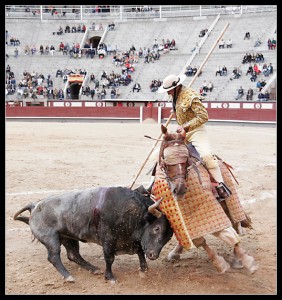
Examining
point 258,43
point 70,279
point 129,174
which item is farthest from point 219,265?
point 258,43

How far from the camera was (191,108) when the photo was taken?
3.70 metres

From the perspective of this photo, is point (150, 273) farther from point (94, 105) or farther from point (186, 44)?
point (186, 44)

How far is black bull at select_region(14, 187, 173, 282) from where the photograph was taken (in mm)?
3398

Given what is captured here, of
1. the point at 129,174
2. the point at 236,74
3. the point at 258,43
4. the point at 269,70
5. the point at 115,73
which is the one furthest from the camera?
the point at 115,73

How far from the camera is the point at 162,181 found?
3.48 metres

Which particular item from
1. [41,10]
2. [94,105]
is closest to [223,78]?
[94,105]

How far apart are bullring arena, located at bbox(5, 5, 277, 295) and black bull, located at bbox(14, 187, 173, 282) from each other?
0.79 ft

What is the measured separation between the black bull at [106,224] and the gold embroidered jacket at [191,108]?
706 millimetres

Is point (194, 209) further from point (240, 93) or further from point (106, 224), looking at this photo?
point (240, 93)

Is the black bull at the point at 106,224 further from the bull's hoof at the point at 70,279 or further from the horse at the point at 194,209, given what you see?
the horse at the point at 194,209

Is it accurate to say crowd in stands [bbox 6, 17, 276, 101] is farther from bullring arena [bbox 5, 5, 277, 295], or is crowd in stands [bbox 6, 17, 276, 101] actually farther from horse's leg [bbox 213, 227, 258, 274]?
horse's leg [bbox 213, 227, 258, 274]

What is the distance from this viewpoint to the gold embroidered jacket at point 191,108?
Answer: 365 cm

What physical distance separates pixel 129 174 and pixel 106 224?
14.5 ft

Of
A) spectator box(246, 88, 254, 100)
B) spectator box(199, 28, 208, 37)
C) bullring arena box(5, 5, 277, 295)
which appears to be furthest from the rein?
spectator box(199, 28, 208, 37)
